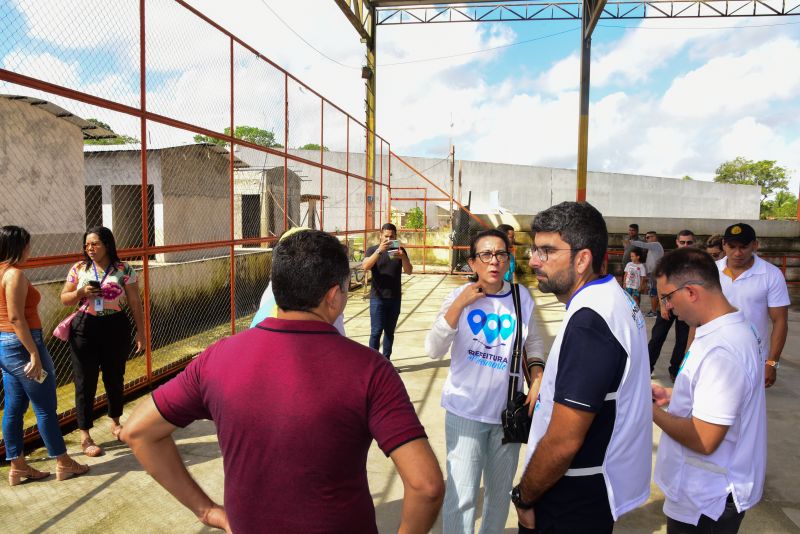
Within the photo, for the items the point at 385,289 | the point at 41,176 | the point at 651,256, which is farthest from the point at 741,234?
the point at 41,176

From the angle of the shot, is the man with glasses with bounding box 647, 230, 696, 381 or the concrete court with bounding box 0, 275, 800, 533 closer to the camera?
the concrete court with bounding box 0, 275, 800, 533

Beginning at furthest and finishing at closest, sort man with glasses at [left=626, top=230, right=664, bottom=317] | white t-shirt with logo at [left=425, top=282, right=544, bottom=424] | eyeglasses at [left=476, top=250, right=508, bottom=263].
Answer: man with glasses at [left=626, top=230, right=664, bottom=317] < eyeglasses at [left=476, top=250, right=508, bottom=263] < white t-shirt with logo at [left=425, top=282, right=544, bottom=424]

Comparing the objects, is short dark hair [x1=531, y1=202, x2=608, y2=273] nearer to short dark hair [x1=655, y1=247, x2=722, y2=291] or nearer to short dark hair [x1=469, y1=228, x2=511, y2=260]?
short dark hair [x1=655, y1=247, x2=722, y2=291]

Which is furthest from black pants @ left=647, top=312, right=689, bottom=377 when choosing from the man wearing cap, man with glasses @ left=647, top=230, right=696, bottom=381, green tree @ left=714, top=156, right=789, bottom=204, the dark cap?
green tree @ left=714, top=156, right=789, bottom=204

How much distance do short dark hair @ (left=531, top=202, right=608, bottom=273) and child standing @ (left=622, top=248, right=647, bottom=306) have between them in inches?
278

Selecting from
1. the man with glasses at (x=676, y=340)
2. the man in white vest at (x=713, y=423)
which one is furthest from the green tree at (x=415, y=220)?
the man in white vest at (x=713, y=423)

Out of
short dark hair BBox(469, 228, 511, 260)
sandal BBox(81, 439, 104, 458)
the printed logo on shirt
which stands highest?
short dark hair BBox(469, 228, 511, 260)

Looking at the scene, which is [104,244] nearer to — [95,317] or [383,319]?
[95,317]

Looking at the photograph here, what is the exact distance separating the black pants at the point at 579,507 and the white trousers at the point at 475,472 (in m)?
0.71

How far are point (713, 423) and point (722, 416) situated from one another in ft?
0.12

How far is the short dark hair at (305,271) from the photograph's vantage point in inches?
47.3

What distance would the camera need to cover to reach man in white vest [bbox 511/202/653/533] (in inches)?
52.7

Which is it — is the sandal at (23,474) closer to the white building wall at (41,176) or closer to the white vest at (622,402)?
the white vest at (622,402)

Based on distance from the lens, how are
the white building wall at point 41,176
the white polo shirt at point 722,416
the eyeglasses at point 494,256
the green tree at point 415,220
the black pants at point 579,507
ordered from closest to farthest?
the black pants at point 579,507
the white polo shirt at point 722,416
the eyeglasses at point 494,256
the white building wall at point 41,176
the green tree at point 415,220
